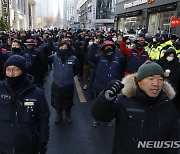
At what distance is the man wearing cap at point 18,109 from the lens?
2875 mm

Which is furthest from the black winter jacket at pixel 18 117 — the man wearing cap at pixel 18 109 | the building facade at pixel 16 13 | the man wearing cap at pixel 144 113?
the building facade at pixel 16 13

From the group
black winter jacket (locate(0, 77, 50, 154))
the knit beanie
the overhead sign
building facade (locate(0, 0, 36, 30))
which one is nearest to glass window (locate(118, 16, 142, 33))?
the overhead sign

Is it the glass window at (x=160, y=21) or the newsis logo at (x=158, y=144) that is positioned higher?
the glass window at (x=160, y=21)

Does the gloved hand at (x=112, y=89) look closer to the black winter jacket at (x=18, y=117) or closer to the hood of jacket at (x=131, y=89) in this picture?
the hood of jacket at (x=131, y=89)

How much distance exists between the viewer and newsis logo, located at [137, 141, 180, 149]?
2.49m

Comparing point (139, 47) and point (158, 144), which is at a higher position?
point (139, 47)

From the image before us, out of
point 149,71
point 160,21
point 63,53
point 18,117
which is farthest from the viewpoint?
point 160,21

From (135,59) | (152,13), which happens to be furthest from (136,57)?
(152,13)

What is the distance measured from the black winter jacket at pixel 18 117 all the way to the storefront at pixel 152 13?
1823 cm

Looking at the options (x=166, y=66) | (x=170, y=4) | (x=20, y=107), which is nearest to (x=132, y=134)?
(x=20, y=107)

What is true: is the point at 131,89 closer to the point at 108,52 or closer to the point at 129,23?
the point at 108,52

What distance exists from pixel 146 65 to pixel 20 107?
1443 millimetres

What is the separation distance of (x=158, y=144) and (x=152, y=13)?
102 ft

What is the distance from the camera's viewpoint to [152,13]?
3177 cm
